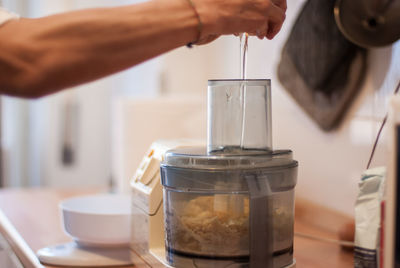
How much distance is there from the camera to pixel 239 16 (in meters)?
0.79

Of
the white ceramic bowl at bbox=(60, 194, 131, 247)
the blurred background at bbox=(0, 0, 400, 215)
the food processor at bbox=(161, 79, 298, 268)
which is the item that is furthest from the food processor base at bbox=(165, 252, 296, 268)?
the blurred background at bbox=(0, 0, 400, 215)

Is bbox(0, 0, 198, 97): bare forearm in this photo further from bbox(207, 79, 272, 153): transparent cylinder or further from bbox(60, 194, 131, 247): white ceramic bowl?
bbox(60, 194, 131, 247): white ceramic bowl

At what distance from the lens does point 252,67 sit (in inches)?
61.9

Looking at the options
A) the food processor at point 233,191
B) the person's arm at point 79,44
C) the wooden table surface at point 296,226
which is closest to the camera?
the person's arm at point 79,44

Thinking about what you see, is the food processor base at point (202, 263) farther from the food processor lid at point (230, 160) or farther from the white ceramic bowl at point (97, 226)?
the white ceramic bowl at point (97, 226)

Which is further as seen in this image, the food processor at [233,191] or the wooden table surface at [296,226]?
the wooden table surface at [296,226]

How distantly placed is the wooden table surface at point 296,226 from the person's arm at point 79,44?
484mm

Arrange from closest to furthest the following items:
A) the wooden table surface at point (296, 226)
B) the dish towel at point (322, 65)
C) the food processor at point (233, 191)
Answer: the food processor at point (233, 191)
the wooden table surface at point (296, 226)
the dish towel at point (322, 65)

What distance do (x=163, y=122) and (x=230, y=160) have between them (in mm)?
962

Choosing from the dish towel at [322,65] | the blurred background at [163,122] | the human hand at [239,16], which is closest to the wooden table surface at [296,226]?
the blurred background at [163,122]

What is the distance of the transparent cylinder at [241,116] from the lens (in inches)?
34.1

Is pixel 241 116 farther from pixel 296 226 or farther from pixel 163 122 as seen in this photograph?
pixel 163 122

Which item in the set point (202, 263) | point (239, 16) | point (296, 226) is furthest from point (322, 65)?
point (202, 263)

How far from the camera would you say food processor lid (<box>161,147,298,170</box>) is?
80cm
